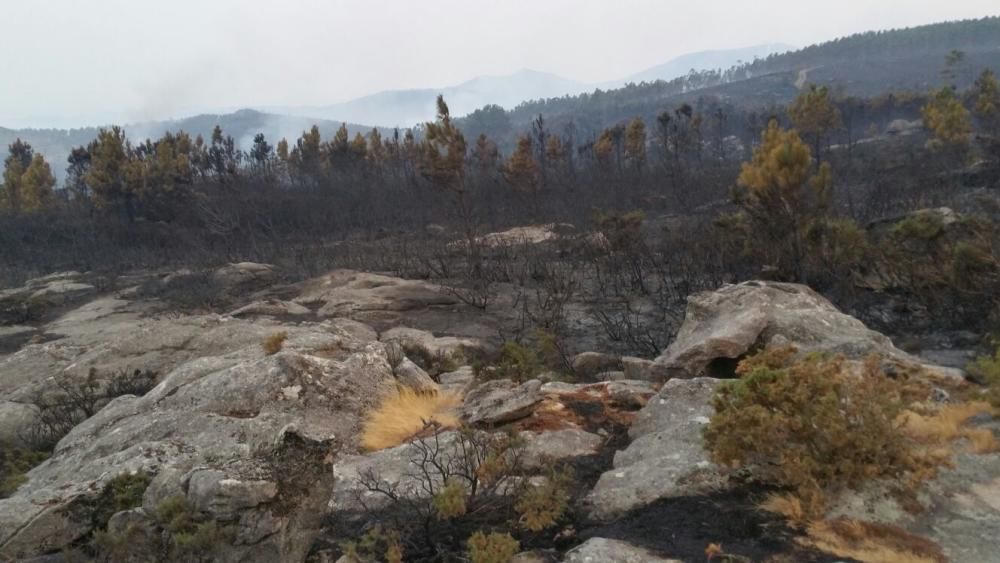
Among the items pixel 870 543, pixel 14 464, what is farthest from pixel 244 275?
pixel 870 543

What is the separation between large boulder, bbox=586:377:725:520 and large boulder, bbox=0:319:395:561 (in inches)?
77.2

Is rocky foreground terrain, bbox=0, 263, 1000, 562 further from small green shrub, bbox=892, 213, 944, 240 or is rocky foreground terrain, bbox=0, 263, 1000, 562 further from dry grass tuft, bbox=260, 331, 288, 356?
small green shrub, bbox=892, 213, 944, 240

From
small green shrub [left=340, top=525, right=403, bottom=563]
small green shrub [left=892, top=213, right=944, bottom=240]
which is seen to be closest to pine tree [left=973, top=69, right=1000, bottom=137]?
small green shrub [left=892, top=213, right=944, bottom=240]

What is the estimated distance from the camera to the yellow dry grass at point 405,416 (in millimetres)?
6234

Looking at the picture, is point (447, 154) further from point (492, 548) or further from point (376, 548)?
point (492, 548)

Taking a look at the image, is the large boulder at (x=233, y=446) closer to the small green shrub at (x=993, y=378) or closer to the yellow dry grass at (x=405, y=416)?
the yellow dry grass at (x=405, y=416)

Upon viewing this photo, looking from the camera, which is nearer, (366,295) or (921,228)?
(921,228)

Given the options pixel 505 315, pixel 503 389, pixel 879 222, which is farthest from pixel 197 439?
pixel 879 222

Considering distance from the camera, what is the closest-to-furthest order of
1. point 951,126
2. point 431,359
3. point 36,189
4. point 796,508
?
point 796,508 → point 431,359 → point 951,126 → point 36,189

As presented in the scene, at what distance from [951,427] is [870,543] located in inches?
73.3

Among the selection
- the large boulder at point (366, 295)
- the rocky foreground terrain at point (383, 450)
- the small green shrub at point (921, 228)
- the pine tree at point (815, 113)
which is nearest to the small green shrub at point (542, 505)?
the rocky foreground terrain at point (383, 450)

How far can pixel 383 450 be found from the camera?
5.88m

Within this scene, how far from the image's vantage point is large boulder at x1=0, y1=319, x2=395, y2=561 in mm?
4086

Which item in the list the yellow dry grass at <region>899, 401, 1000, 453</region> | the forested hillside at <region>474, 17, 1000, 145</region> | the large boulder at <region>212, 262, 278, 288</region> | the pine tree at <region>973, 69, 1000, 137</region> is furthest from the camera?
the forested hillside at <region>474, 17, 1000, 145</region>
